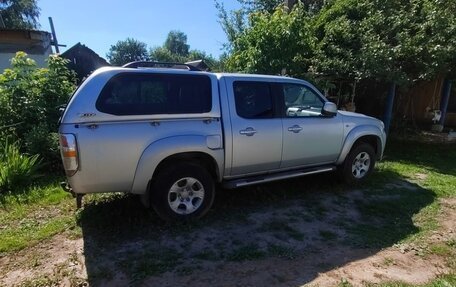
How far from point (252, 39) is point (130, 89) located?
6.32 meters

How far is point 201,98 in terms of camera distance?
4.75 meters

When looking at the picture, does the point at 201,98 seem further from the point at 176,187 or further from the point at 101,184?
the point at 101,184

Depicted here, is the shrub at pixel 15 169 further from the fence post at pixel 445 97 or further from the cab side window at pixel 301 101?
the fence post at pixel 445 97

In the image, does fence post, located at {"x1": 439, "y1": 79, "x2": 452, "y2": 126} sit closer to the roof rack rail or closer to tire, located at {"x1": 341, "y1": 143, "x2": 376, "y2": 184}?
tire, located at {"x1": 341, "y1": 143, "x2": 376, "y2": 184}

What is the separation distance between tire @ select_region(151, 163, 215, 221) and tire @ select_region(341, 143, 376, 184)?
261 centimetres

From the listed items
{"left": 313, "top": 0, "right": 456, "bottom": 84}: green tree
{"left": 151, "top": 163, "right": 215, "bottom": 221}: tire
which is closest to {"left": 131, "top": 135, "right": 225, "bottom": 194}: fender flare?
{"left": 151, "top": 163, "right": 215, "bottom": 221}: tire

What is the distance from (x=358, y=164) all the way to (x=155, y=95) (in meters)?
3.82

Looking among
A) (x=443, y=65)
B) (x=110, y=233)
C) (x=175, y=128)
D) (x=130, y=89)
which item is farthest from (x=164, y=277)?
(x=443, y=65)

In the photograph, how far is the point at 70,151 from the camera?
12.9 feet

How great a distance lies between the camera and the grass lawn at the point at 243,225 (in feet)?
13.0

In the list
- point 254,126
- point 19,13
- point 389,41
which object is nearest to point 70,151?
point 254,126

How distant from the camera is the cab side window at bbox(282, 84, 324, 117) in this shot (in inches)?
218

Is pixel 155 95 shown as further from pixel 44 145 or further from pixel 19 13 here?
pixel 19 13

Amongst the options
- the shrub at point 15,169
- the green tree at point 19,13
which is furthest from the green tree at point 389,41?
the green tree at point 19,13
